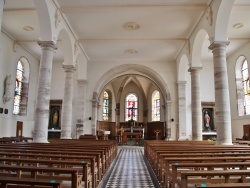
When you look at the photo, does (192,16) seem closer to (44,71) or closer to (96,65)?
(44,71)

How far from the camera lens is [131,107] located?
1105 inches

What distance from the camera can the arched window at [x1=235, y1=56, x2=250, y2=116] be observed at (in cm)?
1623

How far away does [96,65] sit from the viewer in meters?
18.8

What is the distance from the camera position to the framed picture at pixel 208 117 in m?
18.0

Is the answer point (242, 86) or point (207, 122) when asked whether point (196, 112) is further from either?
point (242, 86)

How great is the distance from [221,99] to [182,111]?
27.4 ft

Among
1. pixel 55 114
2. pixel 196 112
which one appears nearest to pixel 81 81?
pixel 55 114

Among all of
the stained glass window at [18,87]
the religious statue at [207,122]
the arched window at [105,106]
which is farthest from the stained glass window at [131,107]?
the stained glass window at [18,87]

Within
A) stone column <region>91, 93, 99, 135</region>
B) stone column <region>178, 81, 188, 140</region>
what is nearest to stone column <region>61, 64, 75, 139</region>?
stone column <region>91, 93, 99, 135</region>

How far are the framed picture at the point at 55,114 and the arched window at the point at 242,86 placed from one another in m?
14.1

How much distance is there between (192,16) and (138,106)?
17.8 metres

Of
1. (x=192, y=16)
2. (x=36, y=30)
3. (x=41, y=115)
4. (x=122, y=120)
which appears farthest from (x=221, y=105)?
(x=122, y=120)

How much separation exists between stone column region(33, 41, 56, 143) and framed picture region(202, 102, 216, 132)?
12963 mm

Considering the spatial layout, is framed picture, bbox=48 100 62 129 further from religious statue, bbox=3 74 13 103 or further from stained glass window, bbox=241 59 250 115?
stained glass window, bbox=241 59 250 115
